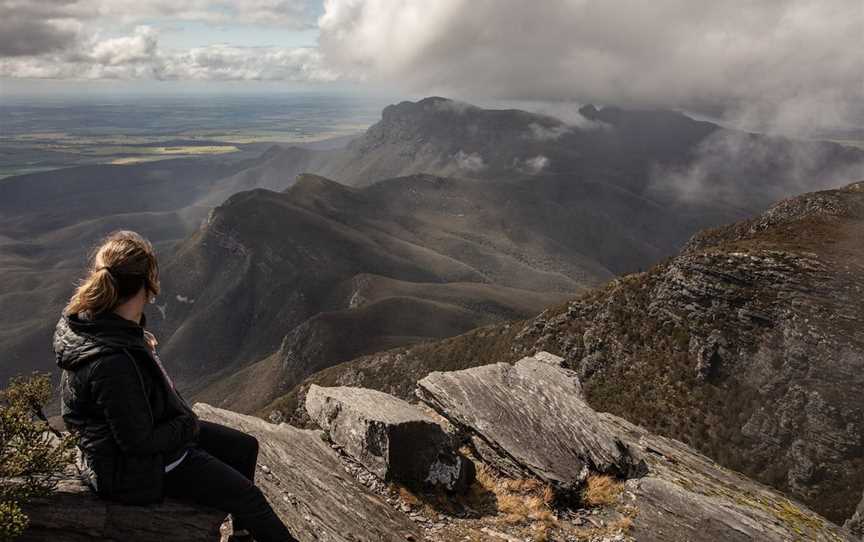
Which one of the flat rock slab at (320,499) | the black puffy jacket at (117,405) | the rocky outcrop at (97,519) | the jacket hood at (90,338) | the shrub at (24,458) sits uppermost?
the jacket hood at (90,338)

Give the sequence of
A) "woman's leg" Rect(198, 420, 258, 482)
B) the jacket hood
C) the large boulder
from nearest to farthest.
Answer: the jacket hood → "woman's leg" Rect(198, 420, 258, 482) → the large boulder

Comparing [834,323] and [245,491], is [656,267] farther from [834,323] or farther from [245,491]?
[245,491]

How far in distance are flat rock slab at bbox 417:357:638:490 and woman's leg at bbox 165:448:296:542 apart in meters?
11.5

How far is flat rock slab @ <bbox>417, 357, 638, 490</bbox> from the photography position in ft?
61.9

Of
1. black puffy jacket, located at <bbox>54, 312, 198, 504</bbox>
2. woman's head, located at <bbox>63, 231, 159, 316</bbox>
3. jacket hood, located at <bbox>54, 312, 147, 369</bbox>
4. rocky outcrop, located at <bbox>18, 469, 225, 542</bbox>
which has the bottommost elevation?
rocky outcrop, located at <bbox>18, 469, 225, 542</bbox>

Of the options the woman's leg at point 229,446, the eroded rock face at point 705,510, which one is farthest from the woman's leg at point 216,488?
the eroded rock face at point 705,510

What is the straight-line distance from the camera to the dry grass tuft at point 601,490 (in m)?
17.8

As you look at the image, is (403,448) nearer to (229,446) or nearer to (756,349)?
(229,446)

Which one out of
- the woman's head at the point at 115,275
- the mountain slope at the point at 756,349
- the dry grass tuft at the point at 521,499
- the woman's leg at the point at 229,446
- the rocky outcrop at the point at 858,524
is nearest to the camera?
the woman's head at the point at 115,275

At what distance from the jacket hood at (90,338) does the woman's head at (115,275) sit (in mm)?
202

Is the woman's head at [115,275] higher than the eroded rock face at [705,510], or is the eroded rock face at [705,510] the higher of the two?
the woman's head at [115,275]

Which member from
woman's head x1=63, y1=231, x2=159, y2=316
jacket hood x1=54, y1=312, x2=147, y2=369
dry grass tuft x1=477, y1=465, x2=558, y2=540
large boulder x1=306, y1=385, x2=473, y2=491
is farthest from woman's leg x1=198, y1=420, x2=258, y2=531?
dry grass tuft x1=477, y1=465, x2=558, y2=540

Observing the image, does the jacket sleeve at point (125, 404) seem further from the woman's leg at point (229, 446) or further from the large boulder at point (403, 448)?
the large boulder at point (403, 448)

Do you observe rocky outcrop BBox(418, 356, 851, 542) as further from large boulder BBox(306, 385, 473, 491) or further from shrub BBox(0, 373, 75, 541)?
shrub BBox(0, 373, 75, 541)
